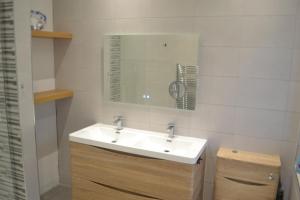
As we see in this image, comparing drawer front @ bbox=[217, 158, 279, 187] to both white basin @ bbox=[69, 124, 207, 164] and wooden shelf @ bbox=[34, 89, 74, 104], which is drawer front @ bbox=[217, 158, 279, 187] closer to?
white basin @ bbox=[69, 124, 207, 164]

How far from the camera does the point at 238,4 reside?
78.9 inches

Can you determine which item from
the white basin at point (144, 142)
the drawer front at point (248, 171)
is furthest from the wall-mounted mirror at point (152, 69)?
the drawer front at point (248, 171)

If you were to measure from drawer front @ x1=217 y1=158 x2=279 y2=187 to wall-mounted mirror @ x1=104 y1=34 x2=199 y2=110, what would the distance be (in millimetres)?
547

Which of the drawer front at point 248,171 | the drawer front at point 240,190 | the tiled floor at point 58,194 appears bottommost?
the tiled floor at point 58,194

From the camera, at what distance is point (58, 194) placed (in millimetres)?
2887

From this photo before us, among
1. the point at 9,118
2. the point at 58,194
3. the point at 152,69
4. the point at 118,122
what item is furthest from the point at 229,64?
the point at 58,194

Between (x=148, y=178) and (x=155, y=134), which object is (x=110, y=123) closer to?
(x=155, y=134)

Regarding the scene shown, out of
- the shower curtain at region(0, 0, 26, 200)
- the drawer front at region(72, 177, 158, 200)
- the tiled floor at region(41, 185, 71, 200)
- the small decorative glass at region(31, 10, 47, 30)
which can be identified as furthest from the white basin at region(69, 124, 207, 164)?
the small decorative glass at region(31, 10, 47, 30)

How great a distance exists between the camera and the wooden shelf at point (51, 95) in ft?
7.91

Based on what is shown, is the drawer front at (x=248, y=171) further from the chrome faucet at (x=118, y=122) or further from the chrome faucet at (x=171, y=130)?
the chrome faucet at (x=118, y=122)

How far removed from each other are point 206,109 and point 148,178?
737 mm

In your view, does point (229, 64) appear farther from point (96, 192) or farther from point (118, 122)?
point (96, 192)

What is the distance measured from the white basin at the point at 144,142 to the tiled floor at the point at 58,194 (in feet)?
2.93

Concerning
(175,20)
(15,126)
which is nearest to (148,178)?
(15,126)
